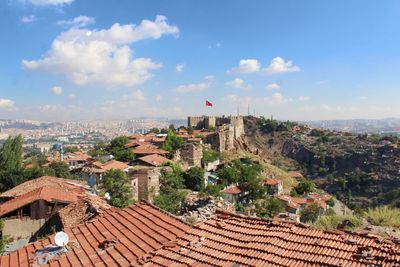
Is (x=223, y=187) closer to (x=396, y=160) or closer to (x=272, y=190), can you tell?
(x=272, y=190)

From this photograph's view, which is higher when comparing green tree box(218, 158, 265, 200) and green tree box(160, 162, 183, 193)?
green tree box(160, 162, 183, 193)

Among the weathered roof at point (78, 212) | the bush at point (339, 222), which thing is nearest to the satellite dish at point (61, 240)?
the weathered roof at point (78, 212)

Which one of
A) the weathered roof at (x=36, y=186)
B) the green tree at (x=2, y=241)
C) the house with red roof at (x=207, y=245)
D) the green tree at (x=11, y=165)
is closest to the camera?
the house with red roof at (x=207, y=245)

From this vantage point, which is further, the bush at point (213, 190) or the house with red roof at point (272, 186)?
the house with red roof at point (272, 186)

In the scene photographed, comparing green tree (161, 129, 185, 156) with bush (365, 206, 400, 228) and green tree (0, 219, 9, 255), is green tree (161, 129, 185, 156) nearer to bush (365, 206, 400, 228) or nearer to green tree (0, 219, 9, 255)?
green tree (0, 219, 9, 255)

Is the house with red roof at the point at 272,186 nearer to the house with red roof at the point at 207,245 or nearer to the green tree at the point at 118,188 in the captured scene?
the green tree at the point at 118,188

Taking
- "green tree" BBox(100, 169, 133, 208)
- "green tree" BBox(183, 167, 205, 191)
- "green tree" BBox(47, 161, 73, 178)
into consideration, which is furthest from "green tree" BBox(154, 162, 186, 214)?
"green tree" BBox(47, 161, 73, 178)
